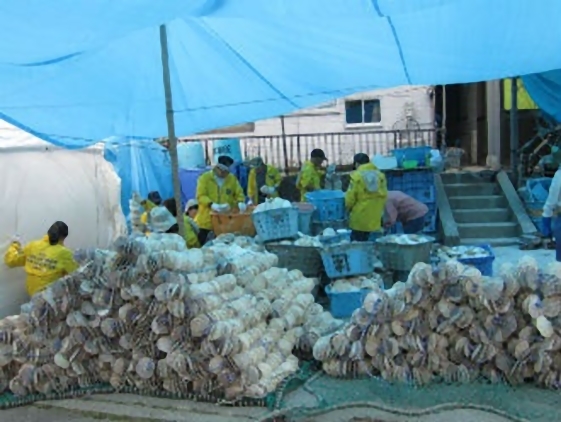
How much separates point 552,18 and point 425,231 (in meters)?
6.07

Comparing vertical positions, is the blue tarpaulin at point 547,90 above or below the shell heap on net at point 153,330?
above

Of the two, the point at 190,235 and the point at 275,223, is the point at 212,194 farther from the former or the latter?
the point at 275,223

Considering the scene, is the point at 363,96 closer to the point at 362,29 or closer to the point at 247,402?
the point at 362,29

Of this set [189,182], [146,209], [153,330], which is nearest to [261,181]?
[146,209]

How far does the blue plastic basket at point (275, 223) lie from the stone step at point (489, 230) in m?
4.54

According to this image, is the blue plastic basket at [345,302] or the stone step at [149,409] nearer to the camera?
the stone step at [149,409]

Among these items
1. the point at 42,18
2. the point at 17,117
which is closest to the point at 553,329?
the point at 42,18

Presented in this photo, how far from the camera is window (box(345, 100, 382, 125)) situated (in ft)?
61.4

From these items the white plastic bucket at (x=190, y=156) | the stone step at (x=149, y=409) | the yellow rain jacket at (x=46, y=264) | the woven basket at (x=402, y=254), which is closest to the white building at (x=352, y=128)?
the white plastic bucket at (x=190, y=156)

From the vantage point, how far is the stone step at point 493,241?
10094 mm

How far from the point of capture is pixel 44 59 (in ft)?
15.6

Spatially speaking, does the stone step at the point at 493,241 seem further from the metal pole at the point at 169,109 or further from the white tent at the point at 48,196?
the metal pole at the point at 169,109

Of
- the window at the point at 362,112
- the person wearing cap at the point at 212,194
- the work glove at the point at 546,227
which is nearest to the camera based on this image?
the person wearing cap at the point at 212,194

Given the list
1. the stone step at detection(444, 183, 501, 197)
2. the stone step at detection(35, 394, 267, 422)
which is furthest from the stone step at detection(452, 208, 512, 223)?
the stone step at detection(35, 394, 267, 422)
